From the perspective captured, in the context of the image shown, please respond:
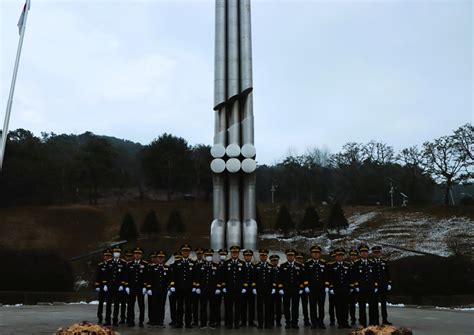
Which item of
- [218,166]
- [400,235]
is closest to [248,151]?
[218,166]

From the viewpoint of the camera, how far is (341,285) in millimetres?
10352

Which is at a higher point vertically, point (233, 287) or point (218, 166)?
point (218, 166)

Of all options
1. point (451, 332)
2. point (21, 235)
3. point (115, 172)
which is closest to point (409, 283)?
point (451, 332)

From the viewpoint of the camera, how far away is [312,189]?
5144 cm

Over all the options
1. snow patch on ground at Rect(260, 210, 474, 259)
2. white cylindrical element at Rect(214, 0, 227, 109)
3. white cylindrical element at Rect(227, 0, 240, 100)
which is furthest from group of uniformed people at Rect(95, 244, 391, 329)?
snow patch on ground at Rect(260, 210, 474, 259)

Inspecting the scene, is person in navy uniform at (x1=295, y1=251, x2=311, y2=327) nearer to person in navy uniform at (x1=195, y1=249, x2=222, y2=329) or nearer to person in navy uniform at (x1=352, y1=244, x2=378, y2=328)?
person in navy uniform at (x1=352, y1=244, x2=378, y2=328)

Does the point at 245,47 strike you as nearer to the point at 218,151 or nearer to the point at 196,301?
the point at 218,151

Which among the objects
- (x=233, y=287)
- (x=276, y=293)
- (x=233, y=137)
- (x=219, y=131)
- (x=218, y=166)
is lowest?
(x=276, y=293)

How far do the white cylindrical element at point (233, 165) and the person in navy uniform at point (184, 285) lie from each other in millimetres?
4968

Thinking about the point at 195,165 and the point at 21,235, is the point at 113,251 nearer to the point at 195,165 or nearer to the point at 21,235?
the point at 21,235

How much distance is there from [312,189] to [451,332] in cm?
4166

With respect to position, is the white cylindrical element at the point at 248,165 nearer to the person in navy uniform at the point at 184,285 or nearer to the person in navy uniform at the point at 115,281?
the person in navy uniform at the point at 184,285

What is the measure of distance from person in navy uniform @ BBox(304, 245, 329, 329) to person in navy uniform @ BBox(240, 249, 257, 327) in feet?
3.60

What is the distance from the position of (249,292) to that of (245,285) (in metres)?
0.20
